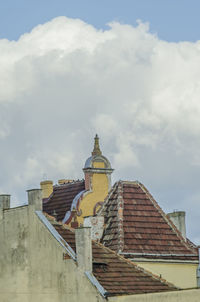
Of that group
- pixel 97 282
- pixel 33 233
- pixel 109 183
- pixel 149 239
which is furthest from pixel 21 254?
pixel 109 183

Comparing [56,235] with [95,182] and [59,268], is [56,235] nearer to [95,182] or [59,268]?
[59,268]

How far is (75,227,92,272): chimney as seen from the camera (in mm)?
40031

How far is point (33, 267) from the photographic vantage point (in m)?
42.3

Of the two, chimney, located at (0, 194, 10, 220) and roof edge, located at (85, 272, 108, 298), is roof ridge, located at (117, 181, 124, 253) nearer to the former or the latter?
chimney, located at (0, 194, 10, 220)

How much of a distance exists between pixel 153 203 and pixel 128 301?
1193cm

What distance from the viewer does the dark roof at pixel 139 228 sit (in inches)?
1866

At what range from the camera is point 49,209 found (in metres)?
62.4

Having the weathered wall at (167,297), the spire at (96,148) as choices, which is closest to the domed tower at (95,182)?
the spire at (96,148)

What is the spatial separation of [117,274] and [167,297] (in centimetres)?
260

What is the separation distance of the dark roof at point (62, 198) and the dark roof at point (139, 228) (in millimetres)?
9699

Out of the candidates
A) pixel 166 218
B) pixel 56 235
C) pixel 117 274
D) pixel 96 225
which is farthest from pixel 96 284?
pixel 166 218

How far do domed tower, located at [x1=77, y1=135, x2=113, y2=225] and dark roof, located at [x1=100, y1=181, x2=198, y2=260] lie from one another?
852cm

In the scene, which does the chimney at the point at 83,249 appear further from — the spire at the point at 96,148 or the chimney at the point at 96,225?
the spire at the point at 96,148

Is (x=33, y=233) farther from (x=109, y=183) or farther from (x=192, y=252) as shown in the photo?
(x=109, y=183)
